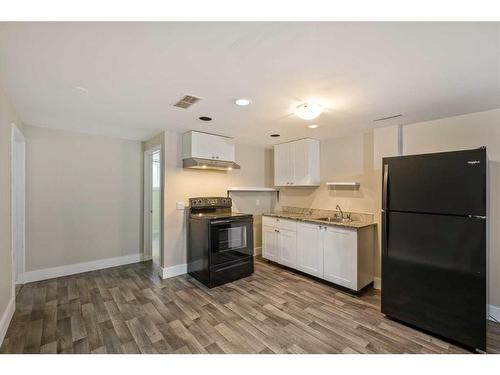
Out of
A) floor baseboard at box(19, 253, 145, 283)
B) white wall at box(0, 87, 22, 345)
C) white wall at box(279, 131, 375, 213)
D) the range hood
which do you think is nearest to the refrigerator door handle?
white wall at box(279, 131, 375, 213)

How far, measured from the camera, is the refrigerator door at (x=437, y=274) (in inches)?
76.1

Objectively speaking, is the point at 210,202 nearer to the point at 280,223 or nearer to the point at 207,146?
the point at 207,146

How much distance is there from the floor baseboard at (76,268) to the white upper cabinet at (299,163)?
312 centimetres

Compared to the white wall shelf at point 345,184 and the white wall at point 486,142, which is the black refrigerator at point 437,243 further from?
the white wall shelf at point 345,184

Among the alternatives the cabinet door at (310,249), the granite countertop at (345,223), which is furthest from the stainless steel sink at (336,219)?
the cabinet door at (310,249)

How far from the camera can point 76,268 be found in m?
3.71

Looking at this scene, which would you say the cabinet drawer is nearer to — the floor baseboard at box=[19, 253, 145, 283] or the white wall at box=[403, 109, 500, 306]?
the white wall at box=[403, 109, 500, 306]

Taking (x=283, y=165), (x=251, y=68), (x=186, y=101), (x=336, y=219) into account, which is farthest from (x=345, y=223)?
(x=186, y=101)

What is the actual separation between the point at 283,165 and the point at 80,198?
3533 millimetres

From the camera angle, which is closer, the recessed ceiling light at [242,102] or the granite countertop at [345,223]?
the recessed ceiling light at [242,102]

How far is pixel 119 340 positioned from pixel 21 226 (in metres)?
2.51

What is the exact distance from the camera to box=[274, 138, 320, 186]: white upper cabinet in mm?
4070

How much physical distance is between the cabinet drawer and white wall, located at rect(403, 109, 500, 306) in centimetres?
208
